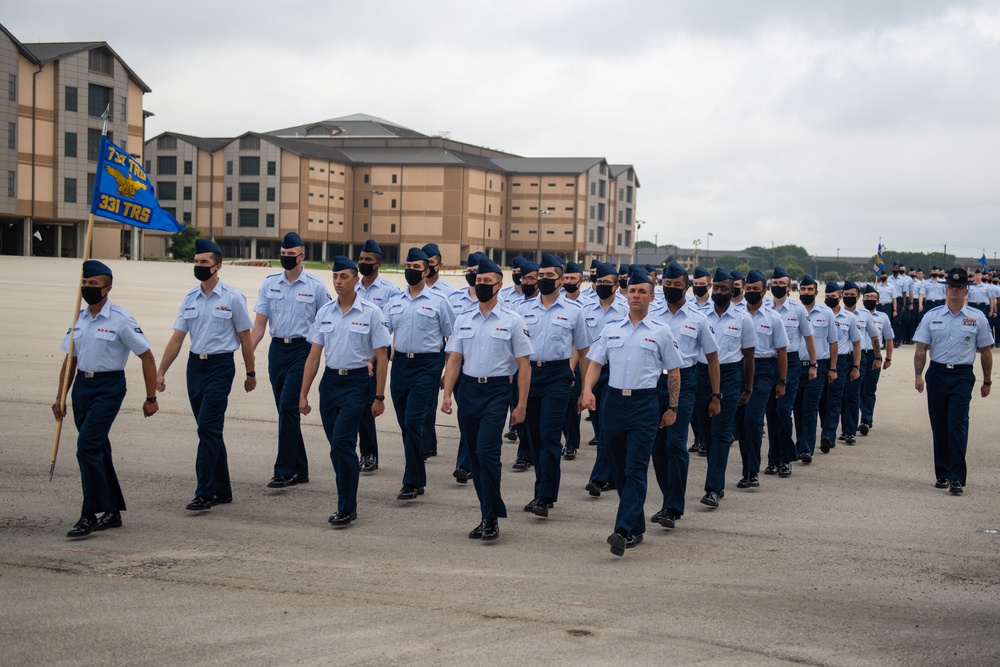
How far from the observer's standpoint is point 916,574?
7.36 meters

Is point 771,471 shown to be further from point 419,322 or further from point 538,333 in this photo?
point 419,322

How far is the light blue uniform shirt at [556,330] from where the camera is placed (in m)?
10.1

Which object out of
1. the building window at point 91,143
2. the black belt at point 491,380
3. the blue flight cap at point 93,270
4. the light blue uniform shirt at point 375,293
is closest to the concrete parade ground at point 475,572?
the black belt at point 491,380

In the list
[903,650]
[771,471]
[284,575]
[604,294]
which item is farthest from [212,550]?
[771,471]

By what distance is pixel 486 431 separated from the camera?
8352 mm

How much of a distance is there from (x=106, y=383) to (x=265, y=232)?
87.9 metres

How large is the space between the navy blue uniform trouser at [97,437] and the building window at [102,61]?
6739cm

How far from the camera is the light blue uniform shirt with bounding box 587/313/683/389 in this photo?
→ 323 inches

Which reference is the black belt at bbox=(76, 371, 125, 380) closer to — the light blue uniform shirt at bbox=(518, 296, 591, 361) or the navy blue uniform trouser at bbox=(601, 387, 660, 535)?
the light blue uniform shirt at bbox=(518, 296, 591, 361)

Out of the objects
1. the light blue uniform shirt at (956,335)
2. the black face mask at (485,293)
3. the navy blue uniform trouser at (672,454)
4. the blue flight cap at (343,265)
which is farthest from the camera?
the light blue uniform shirt at (956,335)

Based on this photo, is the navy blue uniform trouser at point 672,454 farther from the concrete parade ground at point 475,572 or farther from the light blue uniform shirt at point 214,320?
the light blue uniform shirt at point 214,320

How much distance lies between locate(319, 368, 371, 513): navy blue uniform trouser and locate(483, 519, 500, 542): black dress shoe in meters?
1.16

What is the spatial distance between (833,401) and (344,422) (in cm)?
742

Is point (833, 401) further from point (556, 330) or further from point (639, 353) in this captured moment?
point (639, 353)
